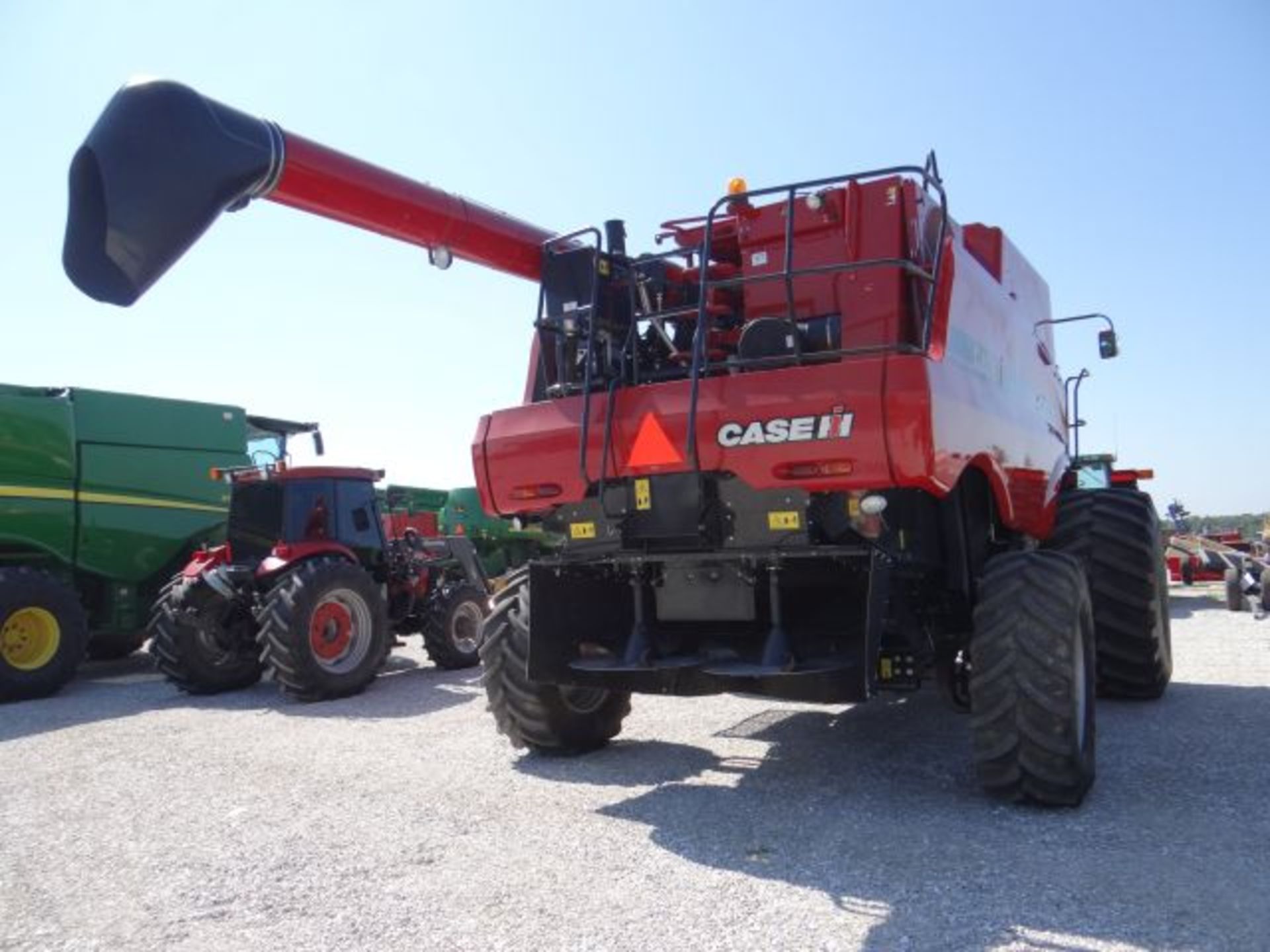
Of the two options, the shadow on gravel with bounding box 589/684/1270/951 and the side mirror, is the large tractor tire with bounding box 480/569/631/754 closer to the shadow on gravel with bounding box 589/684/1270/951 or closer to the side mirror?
the shadow on gravel with bounding box 589/684/1270/951

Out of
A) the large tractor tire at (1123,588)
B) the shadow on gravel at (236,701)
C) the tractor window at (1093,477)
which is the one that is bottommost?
the shadow on gravel at (236,701)

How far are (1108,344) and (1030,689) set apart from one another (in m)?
4.60

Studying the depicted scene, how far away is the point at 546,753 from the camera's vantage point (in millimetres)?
5309

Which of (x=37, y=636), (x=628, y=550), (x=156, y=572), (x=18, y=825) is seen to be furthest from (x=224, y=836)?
(x=156, y=572)

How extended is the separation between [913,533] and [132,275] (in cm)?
350

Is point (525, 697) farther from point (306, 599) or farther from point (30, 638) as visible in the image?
point (30, 638)

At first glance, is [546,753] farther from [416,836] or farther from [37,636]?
[37,636]

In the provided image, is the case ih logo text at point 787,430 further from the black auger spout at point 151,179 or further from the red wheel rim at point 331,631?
the red wheel rim at point 331,631

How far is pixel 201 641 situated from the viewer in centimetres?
Answer: 871

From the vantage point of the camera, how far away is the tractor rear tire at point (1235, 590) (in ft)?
41.6

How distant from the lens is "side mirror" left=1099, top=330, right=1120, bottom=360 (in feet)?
24.4

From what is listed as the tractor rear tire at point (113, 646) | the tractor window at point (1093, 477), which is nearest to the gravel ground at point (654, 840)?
the tractor window at point (1093, 477)

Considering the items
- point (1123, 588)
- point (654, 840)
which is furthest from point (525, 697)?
point (1123, 588)

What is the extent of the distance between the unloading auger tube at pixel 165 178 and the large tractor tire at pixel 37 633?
21.7ft
